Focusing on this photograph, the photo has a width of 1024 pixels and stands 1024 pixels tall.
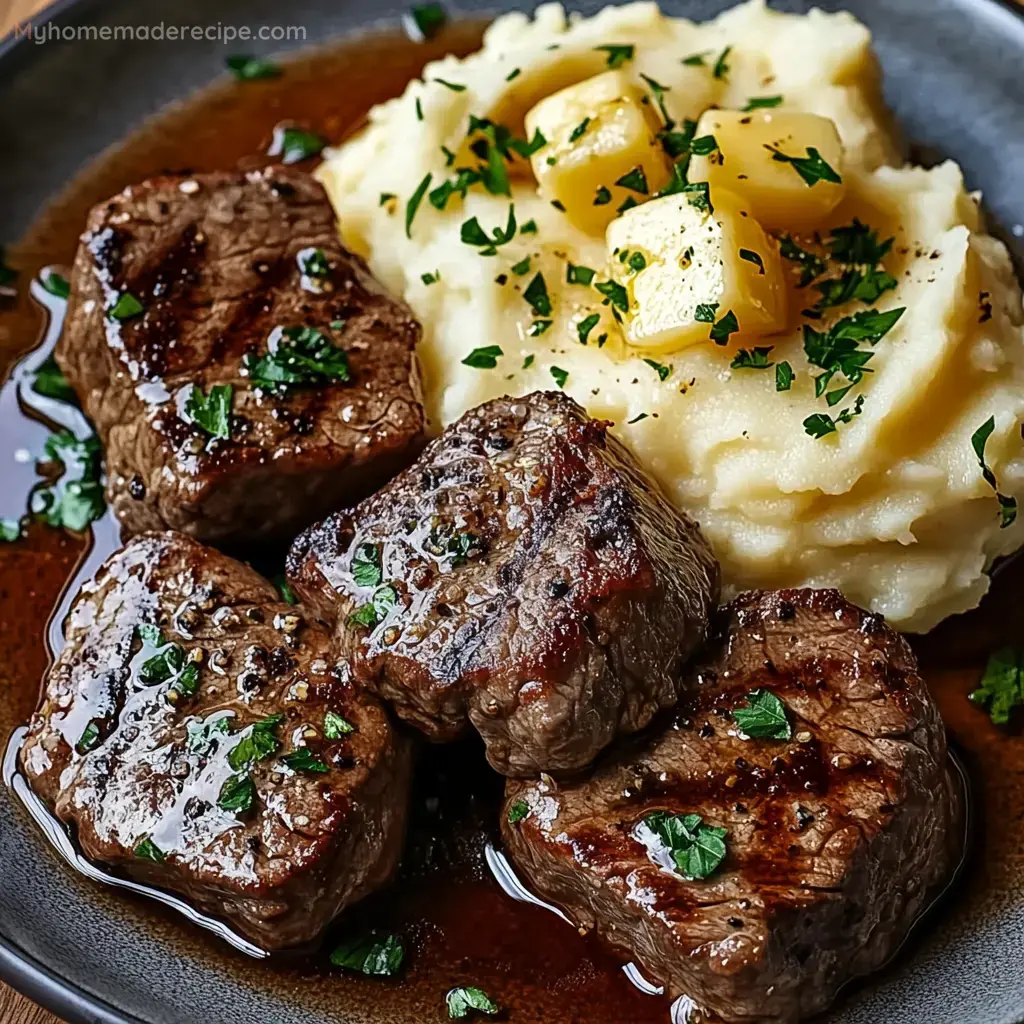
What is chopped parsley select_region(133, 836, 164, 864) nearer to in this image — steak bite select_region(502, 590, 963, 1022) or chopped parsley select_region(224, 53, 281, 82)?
steak bite select_region(502, 590, 963, 1022)

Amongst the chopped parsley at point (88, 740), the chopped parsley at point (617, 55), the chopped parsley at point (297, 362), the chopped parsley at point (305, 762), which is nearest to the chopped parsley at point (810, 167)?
the chopped parsley at point (617, 55)

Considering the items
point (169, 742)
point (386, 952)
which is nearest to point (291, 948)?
point (386, 952)

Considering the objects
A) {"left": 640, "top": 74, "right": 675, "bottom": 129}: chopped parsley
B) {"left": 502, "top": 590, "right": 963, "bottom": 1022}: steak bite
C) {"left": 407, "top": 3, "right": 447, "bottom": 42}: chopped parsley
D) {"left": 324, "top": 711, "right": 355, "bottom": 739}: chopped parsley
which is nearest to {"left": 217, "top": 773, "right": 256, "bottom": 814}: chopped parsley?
{"left": 324, "top": 711, "right": 355, "bottom": 739}: chopped parsley

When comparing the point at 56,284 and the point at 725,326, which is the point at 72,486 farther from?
the point at 725,326

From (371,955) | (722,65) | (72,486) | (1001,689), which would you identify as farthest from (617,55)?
(371,955)

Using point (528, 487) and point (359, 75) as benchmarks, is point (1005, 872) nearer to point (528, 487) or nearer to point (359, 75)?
point (528, 487)
